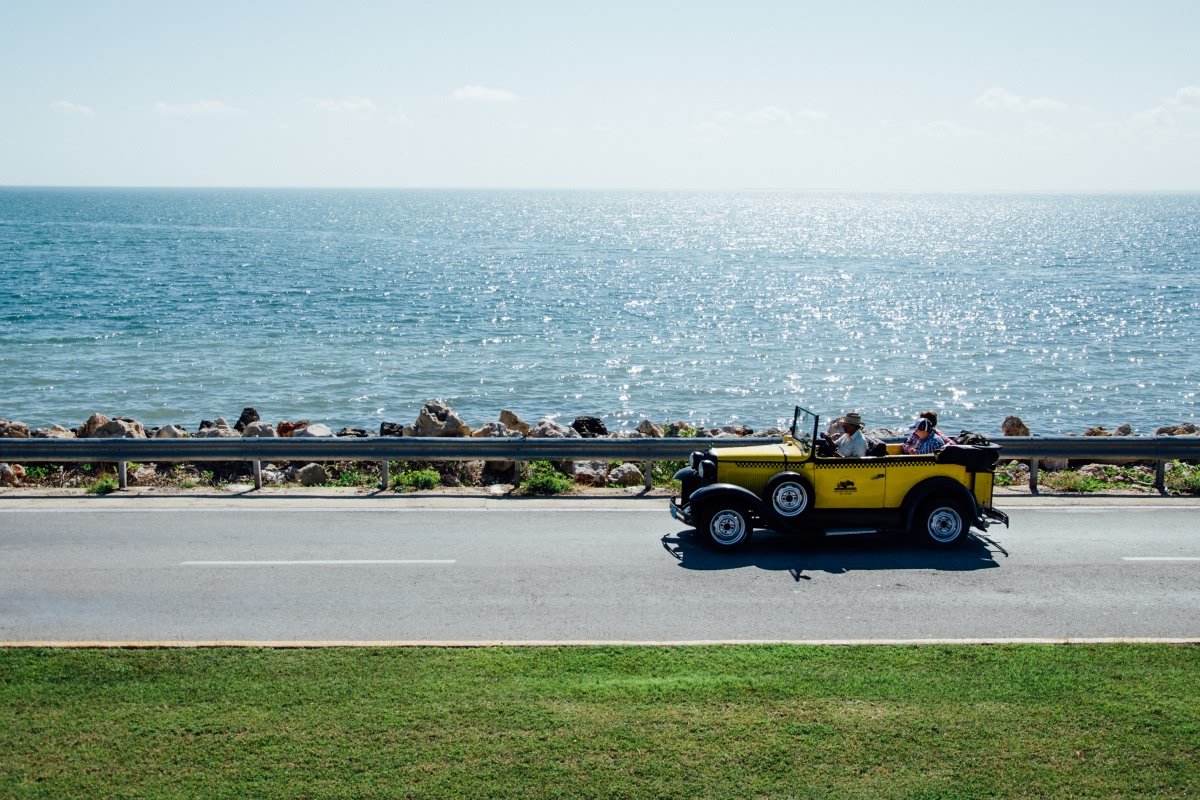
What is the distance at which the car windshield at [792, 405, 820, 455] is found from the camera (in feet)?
39.1

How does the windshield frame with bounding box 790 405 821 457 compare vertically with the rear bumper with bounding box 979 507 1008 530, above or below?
above

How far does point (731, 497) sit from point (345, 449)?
6.24 metres

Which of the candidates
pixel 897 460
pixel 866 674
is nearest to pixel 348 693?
pixel 866 674

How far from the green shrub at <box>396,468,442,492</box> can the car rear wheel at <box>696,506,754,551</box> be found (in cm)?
506

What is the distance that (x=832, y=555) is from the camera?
11.8 meters

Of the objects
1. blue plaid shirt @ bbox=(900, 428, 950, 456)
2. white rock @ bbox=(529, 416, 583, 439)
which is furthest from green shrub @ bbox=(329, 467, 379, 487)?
blue plaid shirt @ bbox=(900, 428, 950, 456)

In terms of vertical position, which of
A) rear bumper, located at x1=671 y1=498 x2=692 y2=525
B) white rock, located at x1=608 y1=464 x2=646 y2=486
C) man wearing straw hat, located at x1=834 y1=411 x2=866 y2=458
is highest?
man wearing straw hat, located at x1=834 y1=411 x2=866 y2=458

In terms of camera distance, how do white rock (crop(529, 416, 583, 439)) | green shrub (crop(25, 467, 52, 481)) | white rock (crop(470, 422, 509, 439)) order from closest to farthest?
green shrub (crop(25, 467, 52, 481))
white rock (crop(470, 422, 509, 439))
white rock (crop(529, 416, 583, 439))

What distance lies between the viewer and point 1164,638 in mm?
9078

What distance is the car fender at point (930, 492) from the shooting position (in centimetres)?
1172

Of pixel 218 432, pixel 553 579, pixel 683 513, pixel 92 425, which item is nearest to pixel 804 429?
pixel 683 513

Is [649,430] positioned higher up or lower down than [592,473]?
lower down

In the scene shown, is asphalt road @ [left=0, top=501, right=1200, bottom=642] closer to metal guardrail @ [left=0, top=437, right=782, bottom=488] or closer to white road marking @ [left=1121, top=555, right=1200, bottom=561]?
white road marking @ [left=1121, top=555, right=1200, bottom=561]

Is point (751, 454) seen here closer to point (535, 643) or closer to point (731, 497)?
point (731, 497)
